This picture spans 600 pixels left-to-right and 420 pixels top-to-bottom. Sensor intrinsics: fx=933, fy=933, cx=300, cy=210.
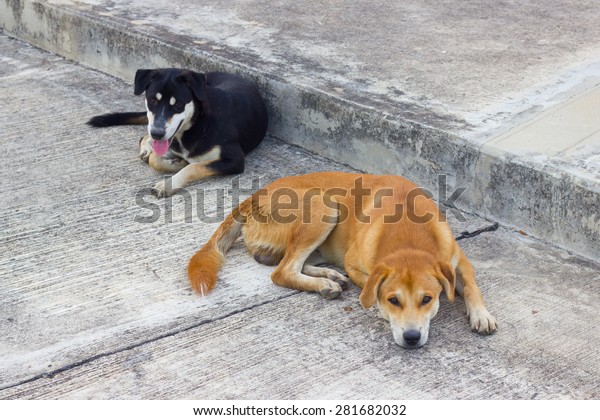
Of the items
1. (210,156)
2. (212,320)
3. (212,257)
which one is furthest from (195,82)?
(212,320)

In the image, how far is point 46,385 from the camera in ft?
12.8

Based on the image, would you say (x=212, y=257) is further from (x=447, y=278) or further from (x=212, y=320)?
(x=447, y=278)

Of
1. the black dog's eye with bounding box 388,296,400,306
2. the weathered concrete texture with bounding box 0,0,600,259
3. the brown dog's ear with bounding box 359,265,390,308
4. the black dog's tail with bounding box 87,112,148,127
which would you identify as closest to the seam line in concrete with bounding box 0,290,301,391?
the brown dog's ear with bounding box 359,265,390,308

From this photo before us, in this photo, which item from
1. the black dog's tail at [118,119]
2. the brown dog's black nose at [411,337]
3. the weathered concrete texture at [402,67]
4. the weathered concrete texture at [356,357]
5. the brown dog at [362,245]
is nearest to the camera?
the weathered concrete texture at [356,357]

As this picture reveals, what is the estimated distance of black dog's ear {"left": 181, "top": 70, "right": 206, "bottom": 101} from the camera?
604 centimetres

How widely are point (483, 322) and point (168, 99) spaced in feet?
8.97

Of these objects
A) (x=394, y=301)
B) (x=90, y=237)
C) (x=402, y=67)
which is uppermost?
(x=402, y=67)

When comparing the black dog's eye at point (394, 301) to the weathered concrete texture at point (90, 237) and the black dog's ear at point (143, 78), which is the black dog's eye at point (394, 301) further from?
the black dog's ear at point (143, 78)

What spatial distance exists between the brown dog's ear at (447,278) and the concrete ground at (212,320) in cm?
19

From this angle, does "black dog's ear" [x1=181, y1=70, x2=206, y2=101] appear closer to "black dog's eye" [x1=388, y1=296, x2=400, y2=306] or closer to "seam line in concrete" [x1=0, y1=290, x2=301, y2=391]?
"seam line in concrete" [x1=0, y1=290, x2=301, y2=391]

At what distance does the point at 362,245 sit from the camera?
4648 millimetres

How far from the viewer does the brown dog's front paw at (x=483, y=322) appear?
13.8ft

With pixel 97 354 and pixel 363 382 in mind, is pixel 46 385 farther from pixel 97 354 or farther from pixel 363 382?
pixel 363 382

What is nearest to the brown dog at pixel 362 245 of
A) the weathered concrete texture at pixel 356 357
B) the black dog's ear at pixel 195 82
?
the weathered concrete texture at pixel 356 357
